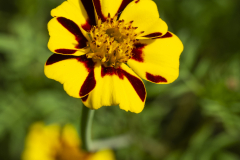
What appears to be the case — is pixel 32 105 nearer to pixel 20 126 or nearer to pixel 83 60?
pixel 20 126

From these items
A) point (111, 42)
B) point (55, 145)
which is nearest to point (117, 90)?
point (111, 42)

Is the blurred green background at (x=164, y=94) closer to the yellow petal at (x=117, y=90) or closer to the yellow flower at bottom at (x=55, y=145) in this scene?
the yellow flower at bottom at (x=55, y=145)

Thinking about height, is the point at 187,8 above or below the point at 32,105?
above

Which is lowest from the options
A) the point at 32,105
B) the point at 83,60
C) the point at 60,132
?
the point at 60,132

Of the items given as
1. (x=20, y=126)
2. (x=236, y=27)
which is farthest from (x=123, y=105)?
(x=236, y=27)

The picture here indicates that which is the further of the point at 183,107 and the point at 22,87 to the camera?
the point at 183,107

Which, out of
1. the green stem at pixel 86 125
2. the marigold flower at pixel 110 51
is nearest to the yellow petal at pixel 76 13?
the marigold flower at pixel 110 51
